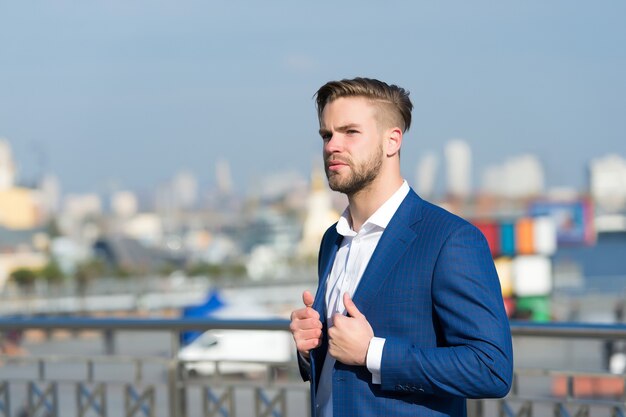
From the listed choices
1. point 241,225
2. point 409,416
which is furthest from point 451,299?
point 241,225

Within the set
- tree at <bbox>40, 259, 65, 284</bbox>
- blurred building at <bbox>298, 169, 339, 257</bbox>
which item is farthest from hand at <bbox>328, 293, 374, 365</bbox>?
blurred building at <bbox>298, 169, 339, 257</bbox>

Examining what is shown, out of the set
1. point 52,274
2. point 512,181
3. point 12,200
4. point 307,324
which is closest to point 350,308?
point 307,324

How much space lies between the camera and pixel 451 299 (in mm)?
2129

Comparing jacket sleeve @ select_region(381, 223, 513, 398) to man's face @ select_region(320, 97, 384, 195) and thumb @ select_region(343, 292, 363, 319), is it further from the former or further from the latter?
man's face @ select_region(320, 97, 384, 195)

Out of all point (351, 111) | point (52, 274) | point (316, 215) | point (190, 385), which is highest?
point (351, 111)

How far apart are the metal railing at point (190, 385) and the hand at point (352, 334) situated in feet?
5.85

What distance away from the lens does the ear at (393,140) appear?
90.5 inches

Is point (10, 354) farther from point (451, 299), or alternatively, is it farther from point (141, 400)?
point (451, 299)

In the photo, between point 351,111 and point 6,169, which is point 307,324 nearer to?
point 351,111

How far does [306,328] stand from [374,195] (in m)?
0.33


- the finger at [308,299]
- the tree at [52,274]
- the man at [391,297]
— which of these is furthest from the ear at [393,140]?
the tree at [52,274]

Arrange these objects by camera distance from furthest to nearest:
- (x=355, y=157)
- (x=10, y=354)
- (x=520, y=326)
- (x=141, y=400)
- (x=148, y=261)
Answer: (x=148, y=261), (x=10, y=354), (x=141, y=400), (x=520, y=326), (x=355, y=157)

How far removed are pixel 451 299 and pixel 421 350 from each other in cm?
13

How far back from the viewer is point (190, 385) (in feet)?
16.6
